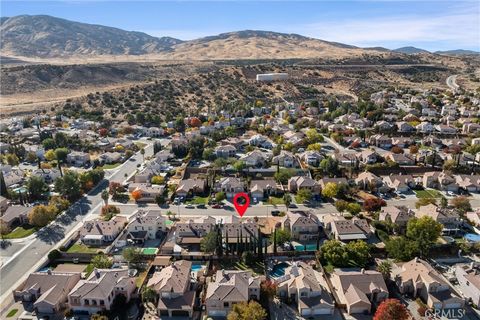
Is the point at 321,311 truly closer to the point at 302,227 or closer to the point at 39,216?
the point at 302,227

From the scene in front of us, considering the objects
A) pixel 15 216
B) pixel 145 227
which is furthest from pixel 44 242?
pixel 145 227

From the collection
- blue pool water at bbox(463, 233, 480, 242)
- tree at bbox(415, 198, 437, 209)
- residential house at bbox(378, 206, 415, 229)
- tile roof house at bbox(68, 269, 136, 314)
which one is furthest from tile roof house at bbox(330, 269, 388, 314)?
tree at bbox(415, 198, 437, 209)

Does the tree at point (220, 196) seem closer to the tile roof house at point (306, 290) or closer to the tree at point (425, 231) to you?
the tile roof house at point (306, 290)

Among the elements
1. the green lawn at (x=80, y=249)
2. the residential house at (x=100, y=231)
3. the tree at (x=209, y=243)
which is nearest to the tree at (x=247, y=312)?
the tree at (x=209, y=243)

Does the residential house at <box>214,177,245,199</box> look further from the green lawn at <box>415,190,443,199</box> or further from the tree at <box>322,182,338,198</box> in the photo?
the green lawn at <box>415,190,443,199</box>

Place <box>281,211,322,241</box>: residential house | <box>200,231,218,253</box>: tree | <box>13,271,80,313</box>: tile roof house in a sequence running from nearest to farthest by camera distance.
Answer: <box>13,271,80,313</box>: tile roof house, <box>200,231,218,253</box>: tree, <box>281,211,322,241</box>: residential house

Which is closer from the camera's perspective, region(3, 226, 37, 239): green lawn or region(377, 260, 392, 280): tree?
region(377, 260, 392, 280): tree

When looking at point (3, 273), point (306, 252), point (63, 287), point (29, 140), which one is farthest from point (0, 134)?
point (306, 252)
